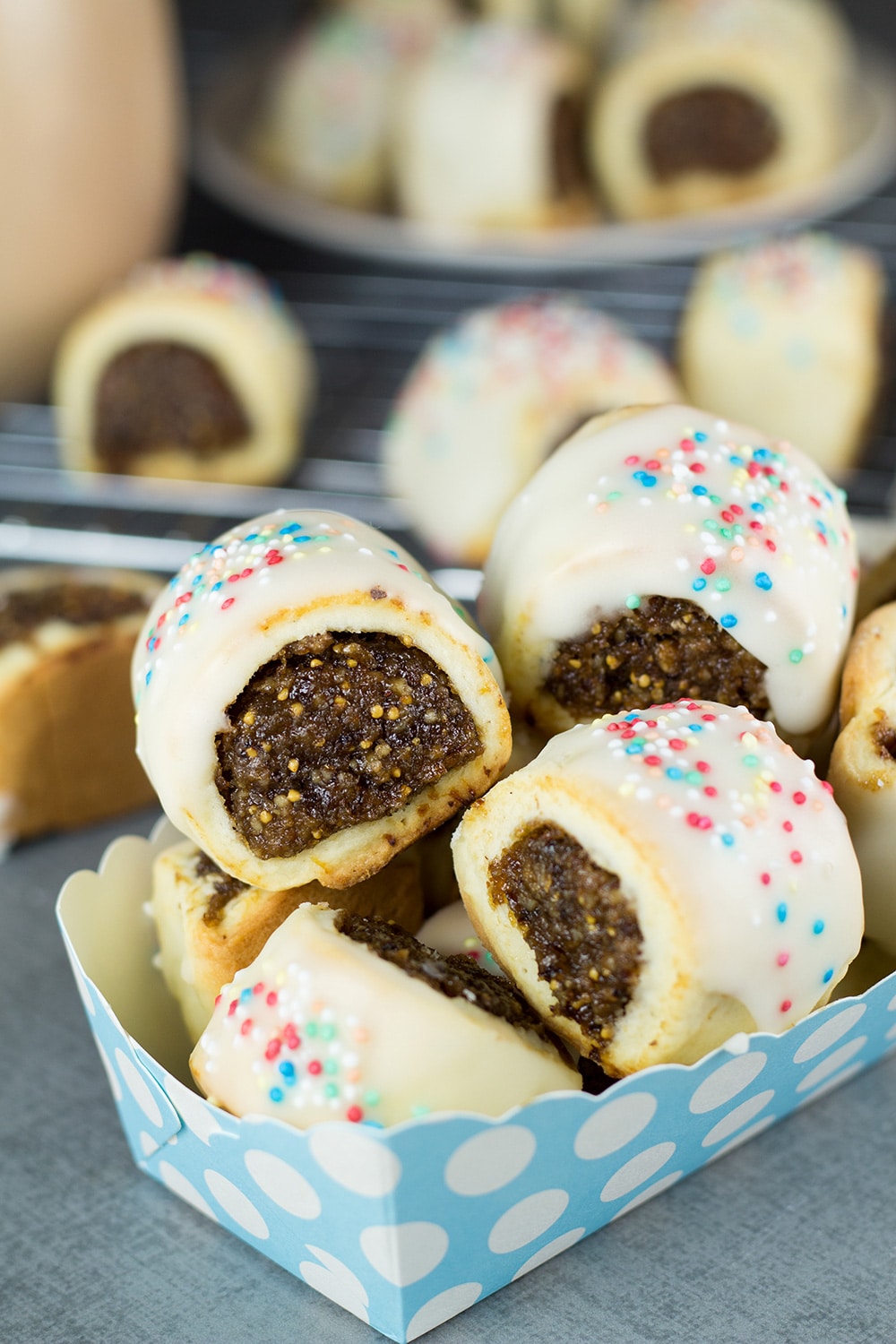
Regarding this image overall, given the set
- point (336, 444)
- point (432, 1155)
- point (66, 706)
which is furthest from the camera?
point (336, 444)

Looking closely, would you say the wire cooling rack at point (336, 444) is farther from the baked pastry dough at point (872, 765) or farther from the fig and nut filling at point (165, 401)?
the baked pastry dough at point (872, 765)

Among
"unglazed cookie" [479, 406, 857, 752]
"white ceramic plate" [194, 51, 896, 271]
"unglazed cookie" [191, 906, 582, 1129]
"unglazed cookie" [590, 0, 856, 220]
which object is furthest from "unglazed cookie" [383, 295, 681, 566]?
"unglazed cookie" [191, 906, 582, 1129]

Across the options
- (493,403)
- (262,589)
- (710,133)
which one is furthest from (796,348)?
(262,589)

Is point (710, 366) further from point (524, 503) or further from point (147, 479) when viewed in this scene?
point (524, 503)

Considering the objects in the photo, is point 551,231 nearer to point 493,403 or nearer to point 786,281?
point 786,281

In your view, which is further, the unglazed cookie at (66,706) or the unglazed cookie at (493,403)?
the unglazed cookie at (493,403)

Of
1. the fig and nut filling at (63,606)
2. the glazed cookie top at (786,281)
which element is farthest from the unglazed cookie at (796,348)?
the fig and nut filling at (63,606)
